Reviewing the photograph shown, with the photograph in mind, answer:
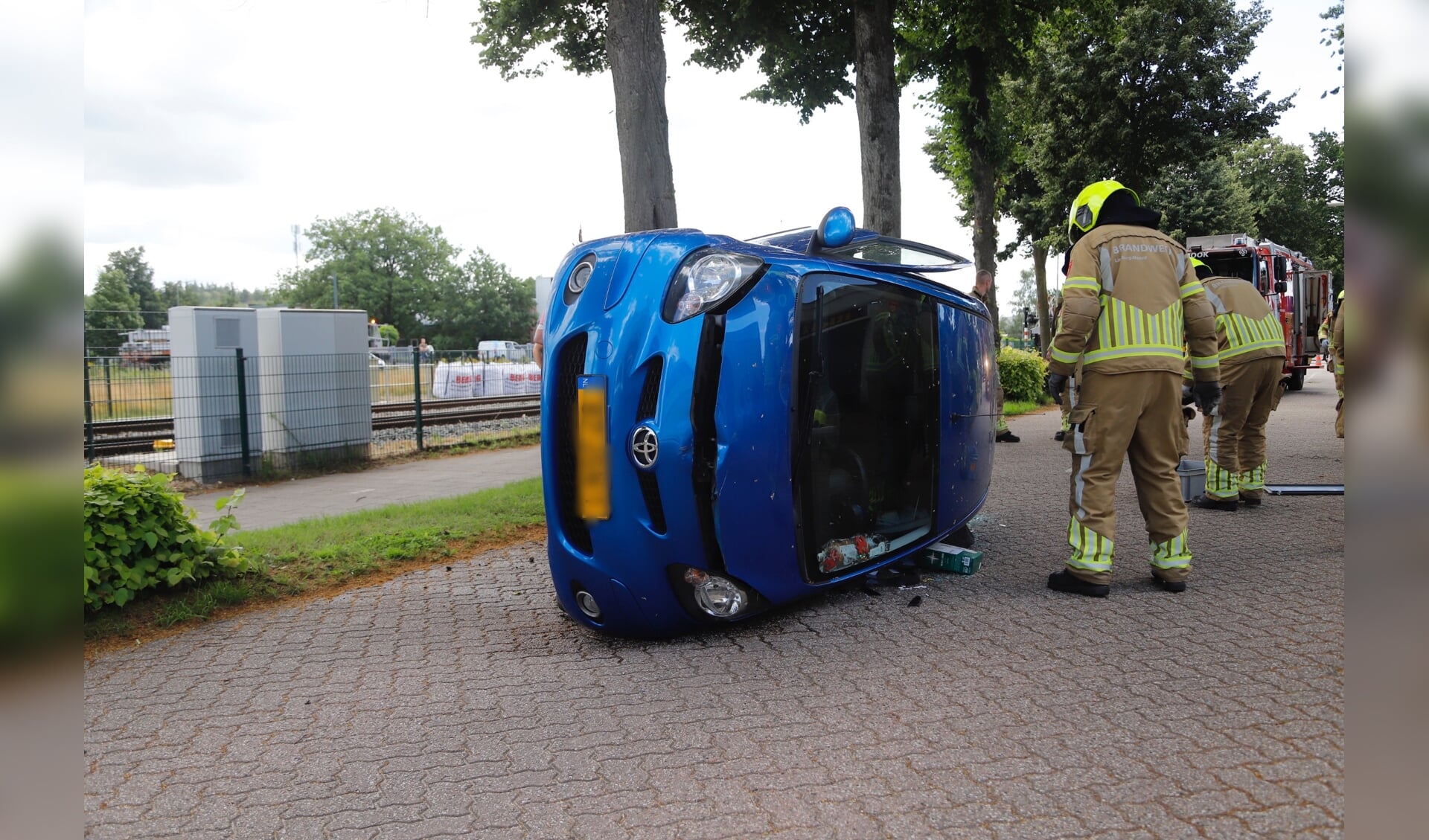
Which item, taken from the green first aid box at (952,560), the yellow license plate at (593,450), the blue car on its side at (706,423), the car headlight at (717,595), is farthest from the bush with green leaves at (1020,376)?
the yellow license plate at (593,450)

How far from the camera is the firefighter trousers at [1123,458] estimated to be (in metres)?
4.62

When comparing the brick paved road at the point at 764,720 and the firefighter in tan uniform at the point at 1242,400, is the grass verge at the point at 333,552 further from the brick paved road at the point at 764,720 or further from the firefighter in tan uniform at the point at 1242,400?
the firefighter in tan uniform at the point at 1242,400

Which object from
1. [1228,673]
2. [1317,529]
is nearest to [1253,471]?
[1317,529]

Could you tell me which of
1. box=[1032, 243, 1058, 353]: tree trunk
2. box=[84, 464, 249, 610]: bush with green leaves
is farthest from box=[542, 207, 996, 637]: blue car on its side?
box=[1032, 243, 1058, 353]: tree trunk

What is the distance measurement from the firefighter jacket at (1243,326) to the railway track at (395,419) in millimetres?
8825

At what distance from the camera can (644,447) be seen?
12.0 ft

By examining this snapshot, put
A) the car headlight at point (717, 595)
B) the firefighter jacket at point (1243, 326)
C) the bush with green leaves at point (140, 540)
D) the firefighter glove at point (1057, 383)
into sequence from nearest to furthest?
the car headlight at point (717, 595)
the bush with green leaves at point (140, 540)
the firefighter glove at point (1057, 383)
the firefighter jacket at point (1243, 326)

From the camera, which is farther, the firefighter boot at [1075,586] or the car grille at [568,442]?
the firefighter boot at [1075,586]
